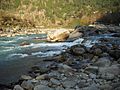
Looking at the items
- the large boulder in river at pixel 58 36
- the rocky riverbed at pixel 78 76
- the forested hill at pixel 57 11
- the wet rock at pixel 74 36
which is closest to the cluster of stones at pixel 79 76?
the rocky riverbed at pixel 78 76

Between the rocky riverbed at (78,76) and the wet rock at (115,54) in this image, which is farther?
the wet rock at (115,54)

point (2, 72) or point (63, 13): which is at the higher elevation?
point (2, 72)

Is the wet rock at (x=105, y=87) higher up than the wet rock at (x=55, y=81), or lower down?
higher up

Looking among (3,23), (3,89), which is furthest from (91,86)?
(3,23)

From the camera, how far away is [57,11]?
130m

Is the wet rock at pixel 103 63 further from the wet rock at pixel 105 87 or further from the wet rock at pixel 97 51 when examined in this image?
the wet rock at pixel 105 87

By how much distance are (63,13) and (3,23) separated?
42099 mm

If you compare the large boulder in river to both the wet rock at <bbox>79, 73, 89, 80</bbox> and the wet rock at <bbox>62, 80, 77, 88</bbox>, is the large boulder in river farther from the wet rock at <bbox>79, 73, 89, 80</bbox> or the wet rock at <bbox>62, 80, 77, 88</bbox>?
the wet rock at <bbox>62, 80, 77, 88</bbox>

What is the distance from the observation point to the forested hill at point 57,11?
107000 mm

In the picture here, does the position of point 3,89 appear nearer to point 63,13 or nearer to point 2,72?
point 2,72

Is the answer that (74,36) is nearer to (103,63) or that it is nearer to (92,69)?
(103,63)

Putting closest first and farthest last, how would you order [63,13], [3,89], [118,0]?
1. [3,89]
2. [118,0]
3. [63,13]

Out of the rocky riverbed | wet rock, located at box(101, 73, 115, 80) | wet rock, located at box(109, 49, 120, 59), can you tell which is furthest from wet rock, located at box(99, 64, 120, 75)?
wet rock, located at box(109, 49, 120, 59)

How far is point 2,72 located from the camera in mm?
20406
